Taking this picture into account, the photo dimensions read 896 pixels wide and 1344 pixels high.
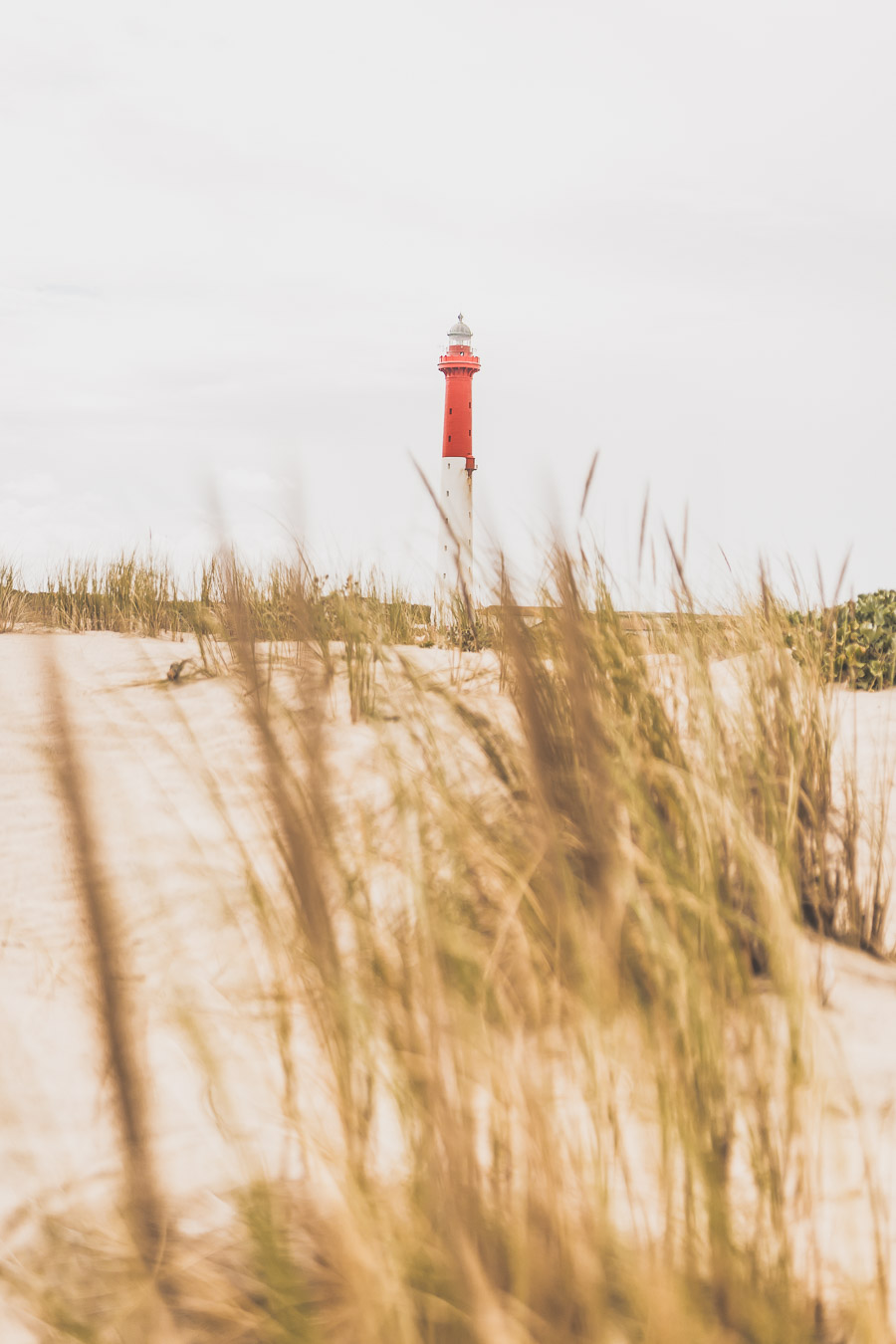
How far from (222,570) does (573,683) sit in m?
0.34

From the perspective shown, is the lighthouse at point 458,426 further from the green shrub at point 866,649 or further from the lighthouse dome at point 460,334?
the green shrub at point 866,649

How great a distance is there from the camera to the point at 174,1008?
0.98 m

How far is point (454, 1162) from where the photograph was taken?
0.81m

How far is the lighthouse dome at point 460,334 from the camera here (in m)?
22.3

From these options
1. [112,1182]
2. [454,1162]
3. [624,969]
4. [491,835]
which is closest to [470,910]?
[491,835]

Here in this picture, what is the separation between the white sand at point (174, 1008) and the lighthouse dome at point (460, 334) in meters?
20.1

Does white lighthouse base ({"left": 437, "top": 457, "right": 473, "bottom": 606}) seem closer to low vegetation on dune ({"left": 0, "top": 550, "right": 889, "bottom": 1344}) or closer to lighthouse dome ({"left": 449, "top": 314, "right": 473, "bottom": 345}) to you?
low vegetation on dune ({"left": 0, "top": 550, "right": 889, "bottom": 1344})

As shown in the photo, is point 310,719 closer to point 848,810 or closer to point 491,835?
point 491,835

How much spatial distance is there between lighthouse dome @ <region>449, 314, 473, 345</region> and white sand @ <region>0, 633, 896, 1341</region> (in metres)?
20.1

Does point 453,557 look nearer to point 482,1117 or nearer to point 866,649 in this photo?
point 482,1117

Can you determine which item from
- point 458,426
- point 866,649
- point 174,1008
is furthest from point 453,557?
point 458,426

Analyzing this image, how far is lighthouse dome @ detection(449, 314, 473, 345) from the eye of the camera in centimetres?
2231

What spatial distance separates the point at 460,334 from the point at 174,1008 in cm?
2304

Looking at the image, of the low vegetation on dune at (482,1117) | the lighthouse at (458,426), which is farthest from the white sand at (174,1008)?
the lighthouse at (458,426)
